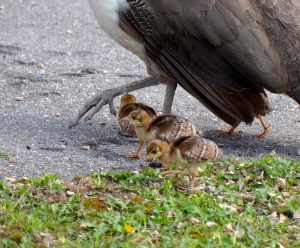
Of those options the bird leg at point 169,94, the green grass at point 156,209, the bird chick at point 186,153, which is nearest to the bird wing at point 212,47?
the bird leg at point 169,94

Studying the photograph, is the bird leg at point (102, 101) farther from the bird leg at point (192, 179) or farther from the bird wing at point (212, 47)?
the bird leg at point (192, 179)

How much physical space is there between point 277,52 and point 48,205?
206cm

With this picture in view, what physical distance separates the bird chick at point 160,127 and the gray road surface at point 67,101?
0.25 meters

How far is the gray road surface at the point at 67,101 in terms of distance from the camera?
6344 mm

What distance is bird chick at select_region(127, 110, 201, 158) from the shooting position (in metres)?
5.99

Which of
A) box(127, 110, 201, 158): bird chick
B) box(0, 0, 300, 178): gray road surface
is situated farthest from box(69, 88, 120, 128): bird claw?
box(127, 110, 201, 158): bird chick

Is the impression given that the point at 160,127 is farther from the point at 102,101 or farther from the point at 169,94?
the point at 102,101

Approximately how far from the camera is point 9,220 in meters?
5.06

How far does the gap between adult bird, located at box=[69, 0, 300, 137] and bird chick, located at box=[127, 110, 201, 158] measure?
1.51 feet

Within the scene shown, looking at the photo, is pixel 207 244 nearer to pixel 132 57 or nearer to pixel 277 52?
pixel 277 52

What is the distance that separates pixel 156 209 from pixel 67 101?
2560 millimetres

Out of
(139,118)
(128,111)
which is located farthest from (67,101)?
(139,118)

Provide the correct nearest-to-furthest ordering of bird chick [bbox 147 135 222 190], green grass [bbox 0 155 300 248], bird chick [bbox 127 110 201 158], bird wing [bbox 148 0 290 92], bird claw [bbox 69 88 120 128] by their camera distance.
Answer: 1. green grass [bbox 0 155 300 248]
2. bird chick [bbox 147 135 222 190]
3. bird chick [bbox 127 110 201 158]
4. bird wing [bbox 148 0 290 92]
5. bird claw [bbox 69 88 120 128]

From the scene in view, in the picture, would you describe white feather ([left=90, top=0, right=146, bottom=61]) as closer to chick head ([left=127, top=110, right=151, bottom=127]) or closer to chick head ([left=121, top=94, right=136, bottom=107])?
chick head ([left=121, top=94, right=136, bottom=107])
